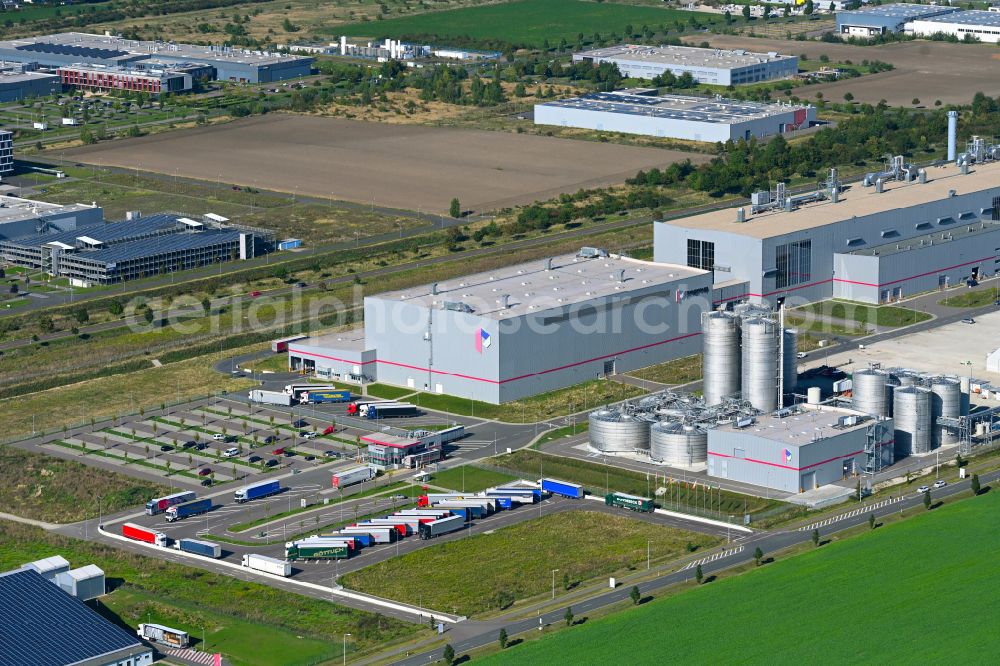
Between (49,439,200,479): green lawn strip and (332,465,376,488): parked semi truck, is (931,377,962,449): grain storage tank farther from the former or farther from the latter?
(49,439,200,479): green lawn strip

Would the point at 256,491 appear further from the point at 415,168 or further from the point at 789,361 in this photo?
the point at 415,168

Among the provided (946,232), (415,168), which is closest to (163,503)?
(946,232)

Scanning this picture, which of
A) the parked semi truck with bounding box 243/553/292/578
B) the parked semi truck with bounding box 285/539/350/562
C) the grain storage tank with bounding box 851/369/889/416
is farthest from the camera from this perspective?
the grain storage tank with bounding box 851/369/889/416

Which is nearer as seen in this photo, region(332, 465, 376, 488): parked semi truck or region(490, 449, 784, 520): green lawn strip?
region(490, 449, 784, 520): green lawn strip

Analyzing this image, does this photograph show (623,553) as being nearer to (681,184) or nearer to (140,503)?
(140,503)

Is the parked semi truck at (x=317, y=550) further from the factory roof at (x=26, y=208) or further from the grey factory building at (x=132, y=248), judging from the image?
the factory roof at (x=26, y=208)

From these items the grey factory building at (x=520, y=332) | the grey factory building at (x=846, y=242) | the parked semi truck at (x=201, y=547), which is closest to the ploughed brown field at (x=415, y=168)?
the grey factory building at (x=846, y=242)

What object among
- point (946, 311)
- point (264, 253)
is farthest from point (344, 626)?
point (264, 253)

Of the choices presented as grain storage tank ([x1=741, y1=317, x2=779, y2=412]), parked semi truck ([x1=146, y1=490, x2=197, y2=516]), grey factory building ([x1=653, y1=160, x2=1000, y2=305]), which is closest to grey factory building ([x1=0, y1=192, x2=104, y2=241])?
grey factory building ([x1=653, y1=160, x2=1000, y2=305])
